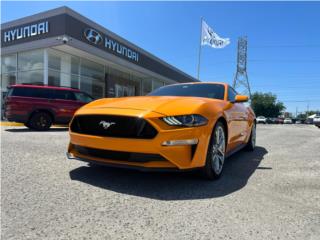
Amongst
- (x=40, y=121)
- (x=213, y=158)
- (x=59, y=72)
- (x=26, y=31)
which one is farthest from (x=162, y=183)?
(x=26, y=31)

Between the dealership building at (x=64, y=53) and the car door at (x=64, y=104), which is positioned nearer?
the car door at (x=64, y=104)

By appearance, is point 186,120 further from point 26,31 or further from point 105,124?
point 26,31

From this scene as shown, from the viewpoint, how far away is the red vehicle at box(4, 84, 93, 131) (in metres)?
10.1

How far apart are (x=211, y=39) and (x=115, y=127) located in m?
24.9

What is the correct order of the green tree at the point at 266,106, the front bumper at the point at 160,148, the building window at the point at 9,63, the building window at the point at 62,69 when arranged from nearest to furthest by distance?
the front bumper at the point at 160,148
the building window at the point at 62,69
the building window at the point at 9,63
the green tree at the point at 266,106

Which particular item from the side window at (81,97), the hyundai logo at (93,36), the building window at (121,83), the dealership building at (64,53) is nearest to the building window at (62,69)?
the dealership building at (64,53)

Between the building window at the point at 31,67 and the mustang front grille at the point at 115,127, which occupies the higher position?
the building window at the point at 31,67

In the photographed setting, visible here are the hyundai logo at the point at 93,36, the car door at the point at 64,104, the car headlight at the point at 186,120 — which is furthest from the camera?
the hyundai logo at the point at 93,36

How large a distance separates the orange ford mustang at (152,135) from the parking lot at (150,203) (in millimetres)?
310

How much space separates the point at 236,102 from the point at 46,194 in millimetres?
3550

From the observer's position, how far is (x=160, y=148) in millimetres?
3080

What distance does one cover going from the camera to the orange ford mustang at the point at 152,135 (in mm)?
3123

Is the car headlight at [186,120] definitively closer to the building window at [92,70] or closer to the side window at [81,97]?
the side window at [81,97]

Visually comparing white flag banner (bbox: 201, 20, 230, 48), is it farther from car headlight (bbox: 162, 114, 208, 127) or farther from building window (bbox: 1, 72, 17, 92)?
car headlight (bbox: 162, 114, 208, 127)
